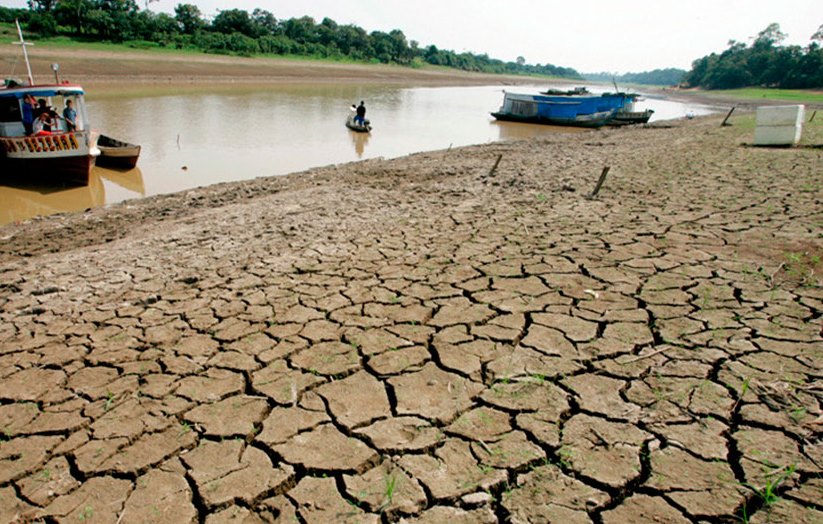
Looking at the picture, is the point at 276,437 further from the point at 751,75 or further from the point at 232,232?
the point at 751,75

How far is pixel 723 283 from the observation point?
4.09m

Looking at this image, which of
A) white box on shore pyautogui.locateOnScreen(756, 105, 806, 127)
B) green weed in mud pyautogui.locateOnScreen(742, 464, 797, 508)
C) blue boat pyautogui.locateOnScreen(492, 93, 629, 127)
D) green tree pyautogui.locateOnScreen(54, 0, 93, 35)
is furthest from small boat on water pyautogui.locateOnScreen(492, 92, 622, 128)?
green tree pyautogui.locateOnScreen(54, 0, 93, 35)

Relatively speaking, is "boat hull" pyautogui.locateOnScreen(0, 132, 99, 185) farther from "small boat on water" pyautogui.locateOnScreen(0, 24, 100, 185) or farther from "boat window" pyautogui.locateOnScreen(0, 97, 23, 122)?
"boat window" pyautogui.locateOnScreen(0, 97, 23, 122)

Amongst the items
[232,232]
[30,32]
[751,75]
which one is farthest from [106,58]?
[751,75]

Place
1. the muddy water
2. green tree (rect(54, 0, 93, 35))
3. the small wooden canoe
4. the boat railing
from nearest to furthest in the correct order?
the boat railing < the muddy water < the small wooden canoe < green tree (rect(54, 0, 93, 35))

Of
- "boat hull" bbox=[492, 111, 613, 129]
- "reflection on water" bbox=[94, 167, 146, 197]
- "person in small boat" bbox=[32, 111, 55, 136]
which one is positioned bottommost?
"reflection on water" bbox=[94, 167, 146, 197]

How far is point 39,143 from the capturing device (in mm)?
10336

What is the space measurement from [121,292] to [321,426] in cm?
276

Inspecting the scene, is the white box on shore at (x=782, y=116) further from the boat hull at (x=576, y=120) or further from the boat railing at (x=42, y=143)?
the boat railing at (x=42, y=143)

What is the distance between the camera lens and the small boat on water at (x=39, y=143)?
1034 cm

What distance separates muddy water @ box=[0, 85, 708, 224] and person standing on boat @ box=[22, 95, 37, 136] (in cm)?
132

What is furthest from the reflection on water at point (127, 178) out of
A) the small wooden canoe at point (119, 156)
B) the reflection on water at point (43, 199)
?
the reflection on water at point (43, 199)

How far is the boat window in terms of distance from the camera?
10586mm

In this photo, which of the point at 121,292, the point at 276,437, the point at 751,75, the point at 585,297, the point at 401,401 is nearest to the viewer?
the point at 276,437
